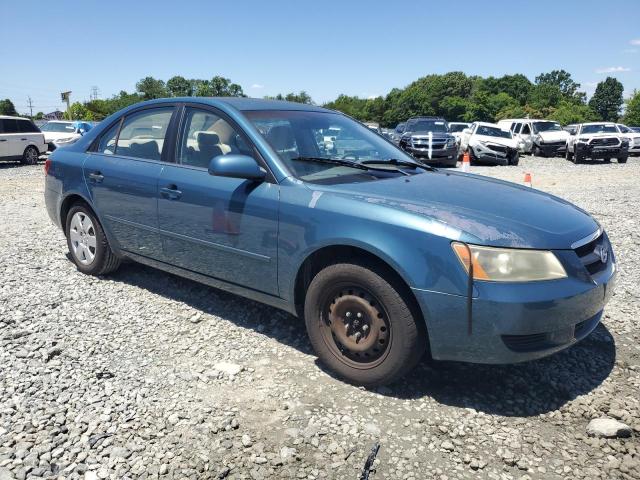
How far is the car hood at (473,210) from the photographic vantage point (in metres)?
2.80

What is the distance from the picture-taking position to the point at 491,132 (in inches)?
795

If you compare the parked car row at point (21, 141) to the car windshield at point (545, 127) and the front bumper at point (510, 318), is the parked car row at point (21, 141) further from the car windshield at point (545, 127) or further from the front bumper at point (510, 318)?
the car windshield at point (545, 127)

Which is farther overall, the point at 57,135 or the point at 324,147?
the point at 57,135

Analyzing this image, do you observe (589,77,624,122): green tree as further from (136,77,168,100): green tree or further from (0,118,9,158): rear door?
(0,118,9,158): rear door

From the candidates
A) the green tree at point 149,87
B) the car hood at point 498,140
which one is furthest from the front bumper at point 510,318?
the green tree at point 149,87

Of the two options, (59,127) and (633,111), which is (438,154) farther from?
(633,111)

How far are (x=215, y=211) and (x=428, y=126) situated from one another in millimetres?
17193

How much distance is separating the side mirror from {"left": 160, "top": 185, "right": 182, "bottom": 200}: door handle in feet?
2.07

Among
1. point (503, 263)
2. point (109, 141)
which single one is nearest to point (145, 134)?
point (109, 141)

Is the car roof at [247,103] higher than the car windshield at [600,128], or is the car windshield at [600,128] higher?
the car windshield at [600,128]

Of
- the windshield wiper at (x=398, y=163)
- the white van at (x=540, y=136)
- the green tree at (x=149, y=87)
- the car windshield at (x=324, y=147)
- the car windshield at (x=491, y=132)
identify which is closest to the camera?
the car windshield at (x=324, y=147)

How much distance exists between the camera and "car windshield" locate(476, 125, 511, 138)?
65.6 ft

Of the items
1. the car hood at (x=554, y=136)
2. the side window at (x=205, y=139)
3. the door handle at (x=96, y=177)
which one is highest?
the car hood at (x=554, y=136)

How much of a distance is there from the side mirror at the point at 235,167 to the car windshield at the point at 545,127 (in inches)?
941
